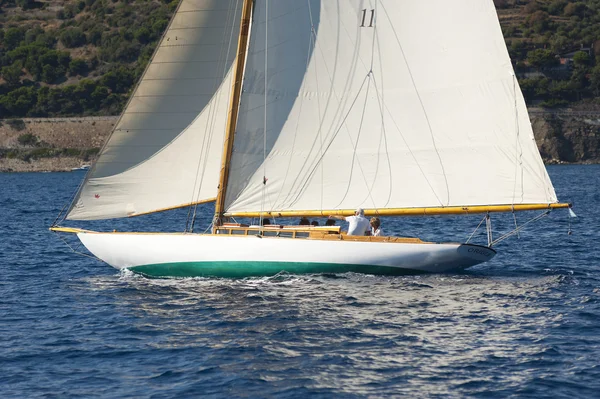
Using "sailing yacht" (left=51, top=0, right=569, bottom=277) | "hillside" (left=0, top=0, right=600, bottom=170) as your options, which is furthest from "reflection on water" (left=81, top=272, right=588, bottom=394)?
"hillside" (left=0, top=0, right=600, bottom=170)

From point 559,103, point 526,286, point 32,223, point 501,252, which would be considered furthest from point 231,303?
point 559,103

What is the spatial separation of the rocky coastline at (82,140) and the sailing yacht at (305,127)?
11747cm

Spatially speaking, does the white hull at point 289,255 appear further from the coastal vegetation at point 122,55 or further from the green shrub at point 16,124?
the green shrub at point 16,124

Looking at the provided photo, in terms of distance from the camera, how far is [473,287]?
2720 cm

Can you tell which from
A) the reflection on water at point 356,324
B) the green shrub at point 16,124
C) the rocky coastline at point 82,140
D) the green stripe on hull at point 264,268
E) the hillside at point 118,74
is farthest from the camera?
the green shrub at point 16,124

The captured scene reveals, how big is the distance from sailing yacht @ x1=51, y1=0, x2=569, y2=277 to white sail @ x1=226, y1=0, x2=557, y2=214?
0.03m

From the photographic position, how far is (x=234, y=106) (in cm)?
Answer: 2908

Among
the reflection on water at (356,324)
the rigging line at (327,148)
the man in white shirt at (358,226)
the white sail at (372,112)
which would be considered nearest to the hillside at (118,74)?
the white sail at (372,112)

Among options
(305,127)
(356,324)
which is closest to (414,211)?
(305,127)

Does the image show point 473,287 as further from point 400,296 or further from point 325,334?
point 325,334

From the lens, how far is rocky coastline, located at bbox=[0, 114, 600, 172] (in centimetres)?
14362

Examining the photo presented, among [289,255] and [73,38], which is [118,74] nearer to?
[73,38]

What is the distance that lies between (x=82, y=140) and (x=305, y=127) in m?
131

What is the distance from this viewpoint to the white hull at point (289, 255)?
2775 centimetres
